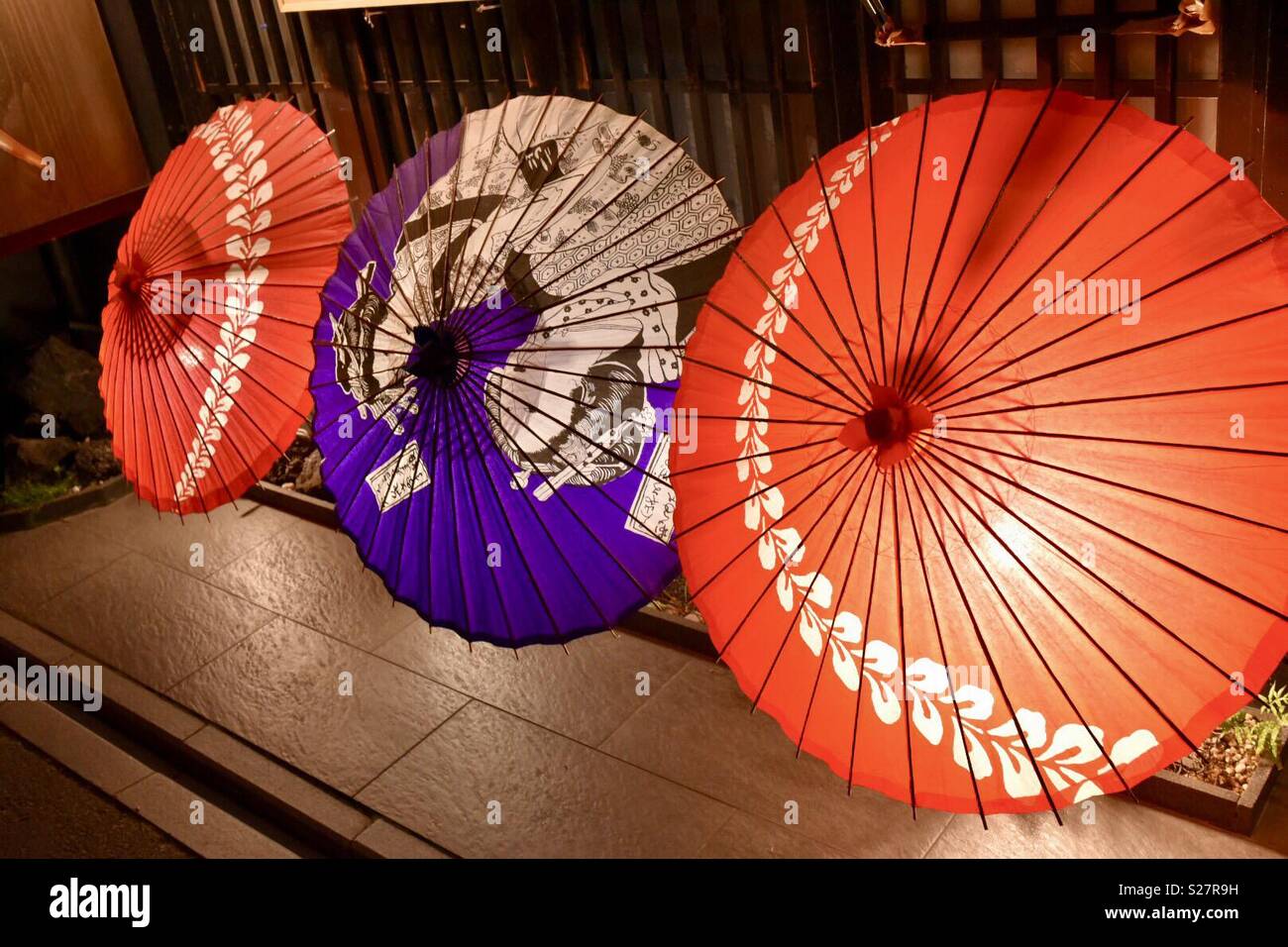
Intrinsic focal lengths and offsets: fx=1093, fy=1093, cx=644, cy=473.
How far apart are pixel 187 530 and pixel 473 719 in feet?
11.7

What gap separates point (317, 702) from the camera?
6.21m

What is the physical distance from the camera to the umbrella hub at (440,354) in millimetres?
4379

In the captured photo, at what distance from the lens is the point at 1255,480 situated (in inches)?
110

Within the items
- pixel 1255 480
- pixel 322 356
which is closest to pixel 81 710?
pixel 322 356

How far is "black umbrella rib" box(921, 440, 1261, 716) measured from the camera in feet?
9.35

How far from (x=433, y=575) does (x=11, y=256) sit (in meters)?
7.57

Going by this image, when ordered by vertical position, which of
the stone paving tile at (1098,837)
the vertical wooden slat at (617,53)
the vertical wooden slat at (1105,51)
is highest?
the vertical wooden slat at (617,53)

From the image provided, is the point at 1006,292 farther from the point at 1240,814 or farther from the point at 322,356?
the point at 322,356

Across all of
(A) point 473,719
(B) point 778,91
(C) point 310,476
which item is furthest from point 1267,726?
(C) point 310,476

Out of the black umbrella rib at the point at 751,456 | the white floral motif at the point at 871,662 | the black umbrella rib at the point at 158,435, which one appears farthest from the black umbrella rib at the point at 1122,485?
the black umbrella rib at the point at 158,435

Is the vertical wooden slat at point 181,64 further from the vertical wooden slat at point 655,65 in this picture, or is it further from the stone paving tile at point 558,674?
the stone paving tile at point 558,674

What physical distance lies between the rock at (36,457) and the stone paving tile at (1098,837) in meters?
7.84

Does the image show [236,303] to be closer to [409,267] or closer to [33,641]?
[409,267]

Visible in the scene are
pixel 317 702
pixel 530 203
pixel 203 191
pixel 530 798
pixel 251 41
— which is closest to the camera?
pixel 530 203
